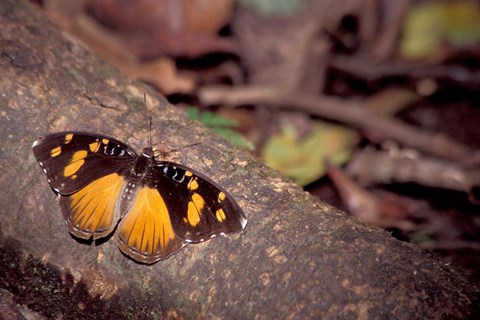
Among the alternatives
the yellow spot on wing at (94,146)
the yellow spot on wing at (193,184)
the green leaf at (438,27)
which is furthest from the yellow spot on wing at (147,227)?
the green leaf at (438,27)

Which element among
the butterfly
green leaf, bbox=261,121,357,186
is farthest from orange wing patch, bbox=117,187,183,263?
green leaf, bbox=261,121,357,186

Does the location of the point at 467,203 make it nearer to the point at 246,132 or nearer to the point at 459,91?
the point at 459,91

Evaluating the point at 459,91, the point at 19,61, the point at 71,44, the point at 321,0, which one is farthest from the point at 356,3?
the point at 19,61

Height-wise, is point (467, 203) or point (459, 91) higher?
point (459, 91)

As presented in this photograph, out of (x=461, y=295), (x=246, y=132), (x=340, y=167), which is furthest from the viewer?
(x=246, y=132)

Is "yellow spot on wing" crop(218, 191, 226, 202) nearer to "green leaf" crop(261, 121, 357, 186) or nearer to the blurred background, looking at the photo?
the blurred background

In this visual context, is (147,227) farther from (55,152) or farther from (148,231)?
(55,152)
